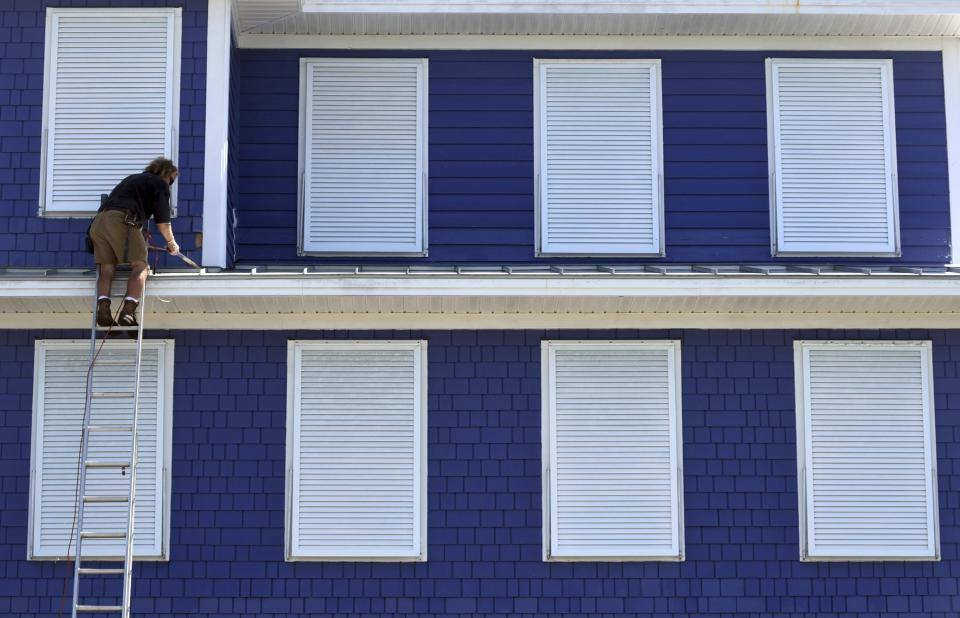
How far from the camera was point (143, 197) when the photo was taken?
10758mm

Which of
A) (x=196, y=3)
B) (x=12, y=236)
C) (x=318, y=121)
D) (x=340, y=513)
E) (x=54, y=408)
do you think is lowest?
(x=340, y=513)

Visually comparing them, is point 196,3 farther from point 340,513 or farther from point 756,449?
point 756,449

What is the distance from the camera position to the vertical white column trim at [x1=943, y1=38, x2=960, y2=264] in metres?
12.5

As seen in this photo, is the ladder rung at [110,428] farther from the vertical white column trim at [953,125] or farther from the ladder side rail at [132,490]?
the vertical white column trim at [953,125]

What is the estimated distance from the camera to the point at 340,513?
11.5 m

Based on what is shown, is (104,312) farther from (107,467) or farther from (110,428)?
(107,467)

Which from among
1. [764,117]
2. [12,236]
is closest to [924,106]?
[764,117]

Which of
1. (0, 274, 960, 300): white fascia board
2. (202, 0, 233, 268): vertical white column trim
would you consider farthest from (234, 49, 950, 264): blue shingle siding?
(0, 274, 960, 300): white fascia board

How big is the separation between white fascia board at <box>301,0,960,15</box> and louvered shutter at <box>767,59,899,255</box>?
59 centimetres

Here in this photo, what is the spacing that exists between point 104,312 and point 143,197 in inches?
39.5

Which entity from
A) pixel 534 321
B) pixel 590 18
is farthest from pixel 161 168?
pixel 590 18

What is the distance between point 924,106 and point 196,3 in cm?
695

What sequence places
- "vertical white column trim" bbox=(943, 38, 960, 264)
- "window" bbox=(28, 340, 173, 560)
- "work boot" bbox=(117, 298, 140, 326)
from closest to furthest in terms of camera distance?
"work boot" bbox=(117, 298, 140, 326) → "window" bbox=(28, 340, 173, 560) → "vertical white column trim" bbox=(943, 38, 960, 264)

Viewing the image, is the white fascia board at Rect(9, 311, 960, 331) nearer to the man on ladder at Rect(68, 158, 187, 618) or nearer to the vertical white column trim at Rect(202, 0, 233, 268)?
the vertical white column trim at Rect(202, 0, 233, 268)
